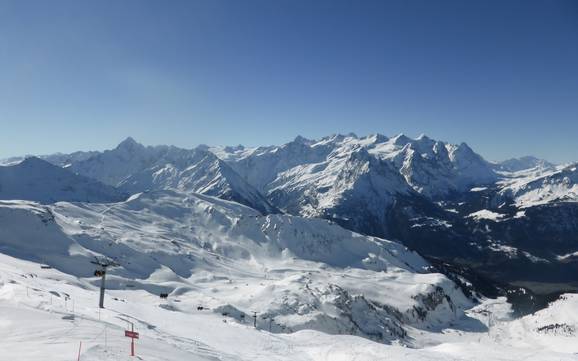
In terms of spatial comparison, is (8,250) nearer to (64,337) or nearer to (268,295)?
(268,295)

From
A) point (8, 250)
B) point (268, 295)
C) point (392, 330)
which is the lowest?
point (392, 330)

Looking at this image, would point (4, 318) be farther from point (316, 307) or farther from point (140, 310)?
point (316, 307)

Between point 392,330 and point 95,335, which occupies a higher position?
point 95,335

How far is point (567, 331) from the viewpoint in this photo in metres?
185

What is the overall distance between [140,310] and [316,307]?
10906 centimetres

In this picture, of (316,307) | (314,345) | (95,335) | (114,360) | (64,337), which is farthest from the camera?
(316,307)

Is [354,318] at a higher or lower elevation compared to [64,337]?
lower

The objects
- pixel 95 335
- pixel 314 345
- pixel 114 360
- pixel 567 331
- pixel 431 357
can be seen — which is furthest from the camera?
pixel 567 331

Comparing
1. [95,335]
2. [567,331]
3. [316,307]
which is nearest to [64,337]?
[95,335]

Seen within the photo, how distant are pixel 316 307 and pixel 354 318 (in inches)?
623

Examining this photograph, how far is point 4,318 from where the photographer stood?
1497 inches

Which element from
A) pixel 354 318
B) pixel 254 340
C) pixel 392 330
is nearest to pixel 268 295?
pixel 354 318

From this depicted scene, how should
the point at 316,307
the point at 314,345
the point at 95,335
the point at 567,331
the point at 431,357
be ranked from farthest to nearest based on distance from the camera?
the point at 567,331
the point at 316,307
the point at 314,345
the point at 431,357
the point at 95,335

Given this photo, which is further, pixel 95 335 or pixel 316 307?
pixel 316 307
